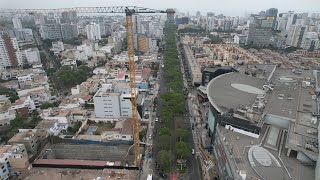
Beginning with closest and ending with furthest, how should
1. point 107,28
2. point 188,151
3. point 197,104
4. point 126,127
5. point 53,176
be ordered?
point 53,176
point 188,151
point 126,127
point 197,104
point 107,28

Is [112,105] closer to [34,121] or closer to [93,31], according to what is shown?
[34,121]

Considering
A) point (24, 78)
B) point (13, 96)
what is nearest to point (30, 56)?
point (24, 78)

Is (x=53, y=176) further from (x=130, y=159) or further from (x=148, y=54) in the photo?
(x=148, y=54)

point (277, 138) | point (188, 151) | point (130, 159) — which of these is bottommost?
point (130, 159)

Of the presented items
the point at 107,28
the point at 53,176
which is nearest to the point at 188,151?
the point at 53,176

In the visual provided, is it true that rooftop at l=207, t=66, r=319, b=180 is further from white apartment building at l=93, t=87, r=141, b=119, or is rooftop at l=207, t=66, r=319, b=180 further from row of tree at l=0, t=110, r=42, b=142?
row of tree at l=0, t=110, r=42, b=142

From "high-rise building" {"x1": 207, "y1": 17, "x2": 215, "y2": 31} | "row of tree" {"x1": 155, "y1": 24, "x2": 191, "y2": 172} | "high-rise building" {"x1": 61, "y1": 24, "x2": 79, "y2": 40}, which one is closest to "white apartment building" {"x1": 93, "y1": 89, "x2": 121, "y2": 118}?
"row of tree" {"x1": 155, "y1": 24, "x2": 191, "y2": 172}

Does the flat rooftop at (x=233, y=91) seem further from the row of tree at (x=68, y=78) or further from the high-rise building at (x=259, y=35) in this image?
the high-rise building at (x=259, y=35)

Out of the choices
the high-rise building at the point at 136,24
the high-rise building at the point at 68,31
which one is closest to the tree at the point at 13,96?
the high-rise building at the point at 136,24
